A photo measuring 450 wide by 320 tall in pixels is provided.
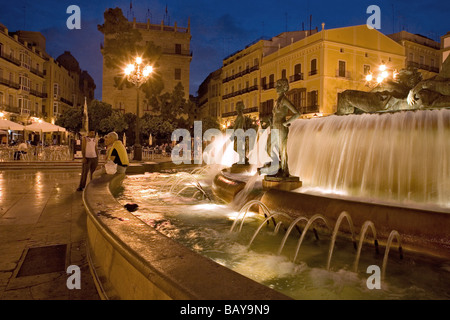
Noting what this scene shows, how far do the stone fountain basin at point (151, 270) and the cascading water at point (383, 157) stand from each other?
13.7 ft

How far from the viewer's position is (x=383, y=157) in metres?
5.67

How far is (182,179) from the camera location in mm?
10484

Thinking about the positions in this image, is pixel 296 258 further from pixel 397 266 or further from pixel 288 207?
pixel 288 207

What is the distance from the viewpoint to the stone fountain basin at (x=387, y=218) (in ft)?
11.4

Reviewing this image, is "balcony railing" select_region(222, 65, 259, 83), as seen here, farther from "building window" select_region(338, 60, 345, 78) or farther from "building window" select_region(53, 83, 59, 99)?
"building window" select_region(53, 83, 59, 99)

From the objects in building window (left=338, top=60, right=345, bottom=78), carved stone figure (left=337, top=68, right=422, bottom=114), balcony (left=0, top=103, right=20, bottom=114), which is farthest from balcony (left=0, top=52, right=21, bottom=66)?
carved stone figure (left=337, top=68, right=422, bottom=114)

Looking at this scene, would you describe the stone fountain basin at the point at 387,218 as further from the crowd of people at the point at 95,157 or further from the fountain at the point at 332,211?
the crowd of people at the point at 95,157

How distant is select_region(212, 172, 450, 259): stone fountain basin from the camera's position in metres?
3.47

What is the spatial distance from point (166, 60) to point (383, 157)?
1745 inches

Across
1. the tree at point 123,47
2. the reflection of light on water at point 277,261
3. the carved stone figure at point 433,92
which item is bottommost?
the reflection of light on water at point 277,261

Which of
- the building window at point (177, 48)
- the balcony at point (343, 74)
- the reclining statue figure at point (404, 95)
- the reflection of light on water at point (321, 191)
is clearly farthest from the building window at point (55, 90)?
the reflection of light on water at point (321, 191)

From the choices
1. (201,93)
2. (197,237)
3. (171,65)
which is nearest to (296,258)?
(197,237)

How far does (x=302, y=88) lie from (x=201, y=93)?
1377 inches

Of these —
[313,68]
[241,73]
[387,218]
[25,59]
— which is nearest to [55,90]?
[25,59]
